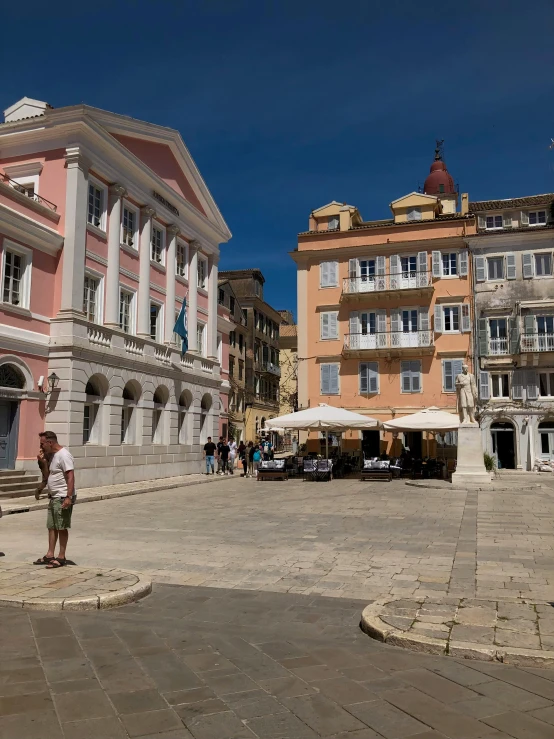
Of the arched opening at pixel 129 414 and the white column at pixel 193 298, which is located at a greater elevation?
the white column at pixel 193 298

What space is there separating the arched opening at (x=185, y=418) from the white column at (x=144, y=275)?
472 centimetres

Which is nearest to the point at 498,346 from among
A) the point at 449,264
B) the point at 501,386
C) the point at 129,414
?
the point at 501,386

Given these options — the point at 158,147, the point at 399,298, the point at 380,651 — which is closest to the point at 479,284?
the point at 399,298

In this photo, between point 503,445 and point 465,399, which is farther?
point 503,445

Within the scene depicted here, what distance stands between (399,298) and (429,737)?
34.3m

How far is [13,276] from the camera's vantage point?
66.0 feet

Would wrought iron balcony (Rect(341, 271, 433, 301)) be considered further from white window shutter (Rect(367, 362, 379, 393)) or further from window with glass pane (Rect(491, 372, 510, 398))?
window with glass pane (Rect(491, 372, 510, 398))

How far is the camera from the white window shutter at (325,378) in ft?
123

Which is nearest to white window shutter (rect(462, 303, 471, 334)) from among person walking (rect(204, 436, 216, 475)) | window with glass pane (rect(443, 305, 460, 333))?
window with glass pane (rect(443, 305, 460, 333))

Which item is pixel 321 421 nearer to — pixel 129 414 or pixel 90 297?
→ pixel 129 414

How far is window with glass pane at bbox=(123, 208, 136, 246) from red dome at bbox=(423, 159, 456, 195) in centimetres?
3391

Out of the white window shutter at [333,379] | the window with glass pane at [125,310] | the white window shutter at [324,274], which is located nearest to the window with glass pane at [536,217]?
the white window shutter at [324,274]

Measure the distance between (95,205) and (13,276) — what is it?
5011 millimetres

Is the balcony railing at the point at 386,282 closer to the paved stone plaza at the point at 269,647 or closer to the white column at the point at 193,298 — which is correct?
the white column at the point at 193,298
